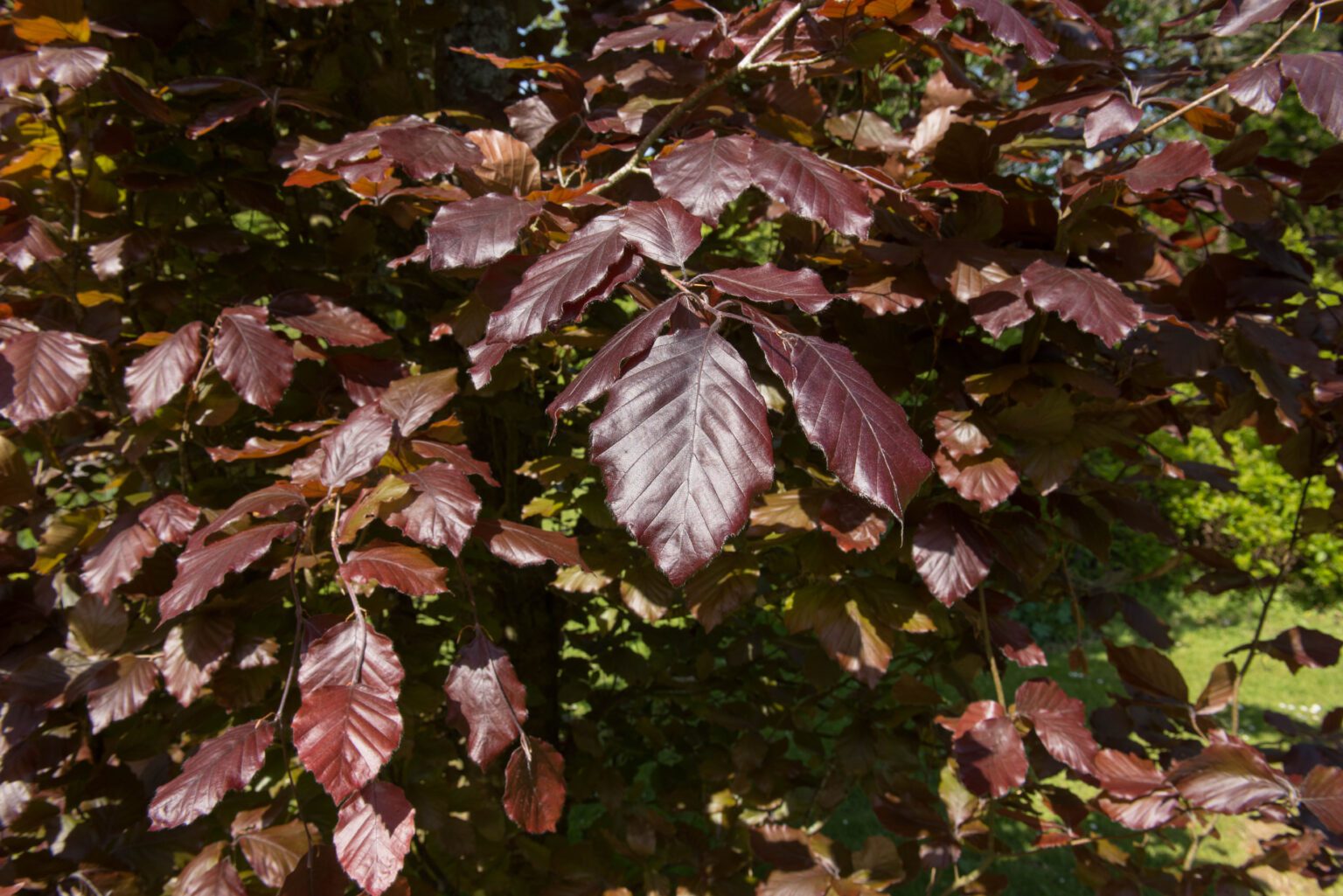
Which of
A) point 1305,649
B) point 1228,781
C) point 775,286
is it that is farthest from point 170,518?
point 1305,649

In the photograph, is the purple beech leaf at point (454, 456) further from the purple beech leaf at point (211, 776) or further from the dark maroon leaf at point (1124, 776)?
the dark maroon leaf at point (1124, 776)

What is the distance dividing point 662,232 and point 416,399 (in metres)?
0.50

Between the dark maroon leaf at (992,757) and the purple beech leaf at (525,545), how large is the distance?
25.6 inches

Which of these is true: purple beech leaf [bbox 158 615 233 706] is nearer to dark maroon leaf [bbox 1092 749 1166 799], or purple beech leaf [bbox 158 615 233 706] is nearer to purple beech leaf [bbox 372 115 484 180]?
purple beech leaf [bbox 372 115 484 180]

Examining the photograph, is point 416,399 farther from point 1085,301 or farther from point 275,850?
point 1085,301

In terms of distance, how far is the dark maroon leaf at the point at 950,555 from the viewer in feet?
4.09

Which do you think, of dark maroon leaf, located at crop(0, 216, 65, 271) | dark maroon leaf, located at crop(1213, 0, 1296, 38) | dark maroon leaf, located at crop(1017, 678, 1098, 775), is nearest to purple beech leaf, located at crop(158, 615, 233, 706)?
dark maroon leaf, located at crop(0, 216, 65, 271)

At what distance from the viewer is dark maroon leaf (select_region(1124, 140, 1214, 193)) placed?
112cm

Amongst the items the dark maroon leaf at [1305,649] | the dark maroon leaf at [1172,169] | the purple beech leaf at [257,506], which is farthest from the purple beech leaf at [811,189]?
the dark maroon leaf at [1305,649]

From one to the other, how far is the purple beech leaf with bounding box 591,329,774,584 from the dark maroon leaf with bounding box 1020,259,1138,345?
21.9 inches

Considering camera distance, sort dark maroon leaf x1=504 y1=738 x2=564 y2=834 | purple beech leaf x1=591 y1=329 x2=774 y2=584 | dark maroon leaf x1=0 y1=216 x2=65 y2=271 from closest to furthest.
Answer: purple beech leaf x1=591 y1=329 x2=774 y2=584 → dark maroon leaf x1=504 y1=738 x2=564 y2=834 → dark maroon leaf x1=0 y1=216 x2=65 y2=271

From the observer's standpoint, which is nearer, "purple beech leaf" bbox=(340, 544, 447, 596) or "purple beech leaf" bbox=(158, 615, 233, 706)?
"purple beech leaf" bbox=(340, 544, 447, 596)

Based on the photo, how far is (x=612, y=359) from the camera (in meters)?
0.81

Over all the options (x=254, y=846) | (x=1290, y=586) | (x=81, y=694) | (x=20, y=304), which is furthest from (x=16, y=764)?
(x=1290, y=586)
